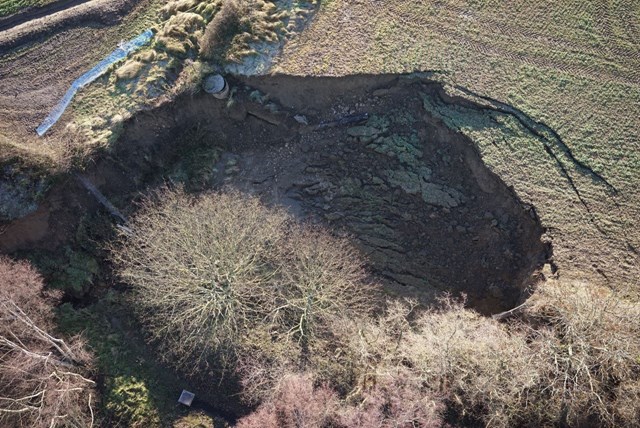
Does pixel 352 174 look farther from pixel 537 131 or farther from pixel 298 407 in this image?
pixel 298 407

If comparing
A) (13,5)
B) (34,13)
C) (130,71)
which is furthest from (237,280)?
(13,5)

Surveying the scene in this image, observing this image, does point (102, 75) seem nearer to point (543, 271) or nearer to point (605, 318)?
point (543, 271)

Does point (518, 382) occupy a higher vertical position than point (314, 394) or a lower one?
higher

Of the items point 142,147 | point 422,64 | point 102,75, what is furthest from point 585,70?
point 102,75

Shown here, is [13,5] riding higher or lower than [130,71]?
higher

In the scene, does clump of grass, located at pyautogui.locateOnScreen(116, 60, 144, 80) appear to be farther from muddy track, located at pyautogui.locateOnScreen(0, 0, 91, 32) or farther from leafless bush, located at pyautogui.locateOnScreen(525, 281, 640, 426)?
leafless bush, located at pyautogui.locateOnScreen(525, 281, 640, 426)

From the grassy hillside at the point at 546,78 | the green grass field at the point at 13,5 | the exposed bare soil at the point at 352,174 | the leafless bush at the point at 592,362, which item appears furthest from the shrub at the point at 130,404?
the green grass field at the point at 13,5

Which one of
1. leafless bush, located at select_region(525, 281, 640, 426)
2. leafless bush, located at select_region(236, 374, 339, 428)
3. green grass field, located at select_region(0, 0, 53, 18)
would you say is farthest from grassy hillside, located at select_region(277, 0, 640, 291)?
green grass field, located at select_region(0, 0, 53, 18)
